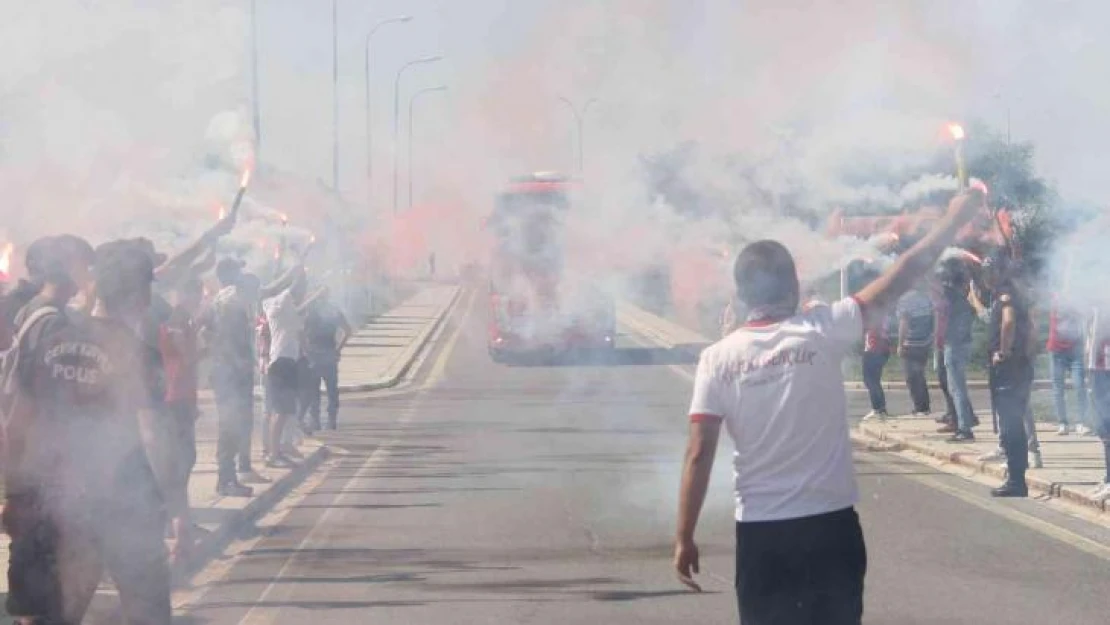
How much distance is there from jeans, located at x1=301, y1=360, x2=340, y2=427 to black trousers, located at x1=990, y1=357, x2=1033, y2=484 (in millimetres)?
7300

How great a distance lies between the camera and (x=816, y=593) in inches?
204

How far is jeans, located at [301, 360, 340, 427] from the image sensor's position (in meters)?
17.8

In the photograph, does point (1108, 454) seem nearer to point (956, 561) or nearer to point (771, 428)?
point (956, 561)

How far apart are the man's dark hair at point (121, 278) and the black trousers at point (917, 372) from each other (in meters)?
13.1

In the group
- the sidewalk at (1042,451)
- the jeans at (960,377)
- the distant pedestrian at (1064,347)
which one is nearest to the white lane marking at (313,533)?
the sidewalk at (1042,451)

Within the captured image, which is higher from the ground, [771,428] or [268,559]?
[771,428]

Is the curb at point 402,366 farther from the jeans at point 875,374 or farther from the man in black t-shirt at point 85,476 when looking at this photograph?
the man in black t-shirt at point 85,476

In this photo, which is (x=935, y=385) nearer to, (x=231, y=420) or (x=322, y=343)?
(x=322, y=343)

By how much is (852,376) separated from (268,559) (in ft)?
57.0

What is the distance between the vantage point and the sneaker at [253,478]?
46.0 feet

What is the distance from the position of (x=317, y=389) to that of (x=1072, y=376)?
25.5ft

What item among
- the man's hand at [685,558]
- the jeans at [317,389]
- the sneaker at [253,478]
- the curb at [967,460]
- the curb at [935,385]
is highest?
the man's hand at [685,558]

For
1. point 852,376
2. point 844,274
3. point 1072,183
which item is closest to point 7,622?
point 1072,183

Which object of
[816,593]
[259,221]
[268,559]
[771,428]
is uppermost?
[259,221]
